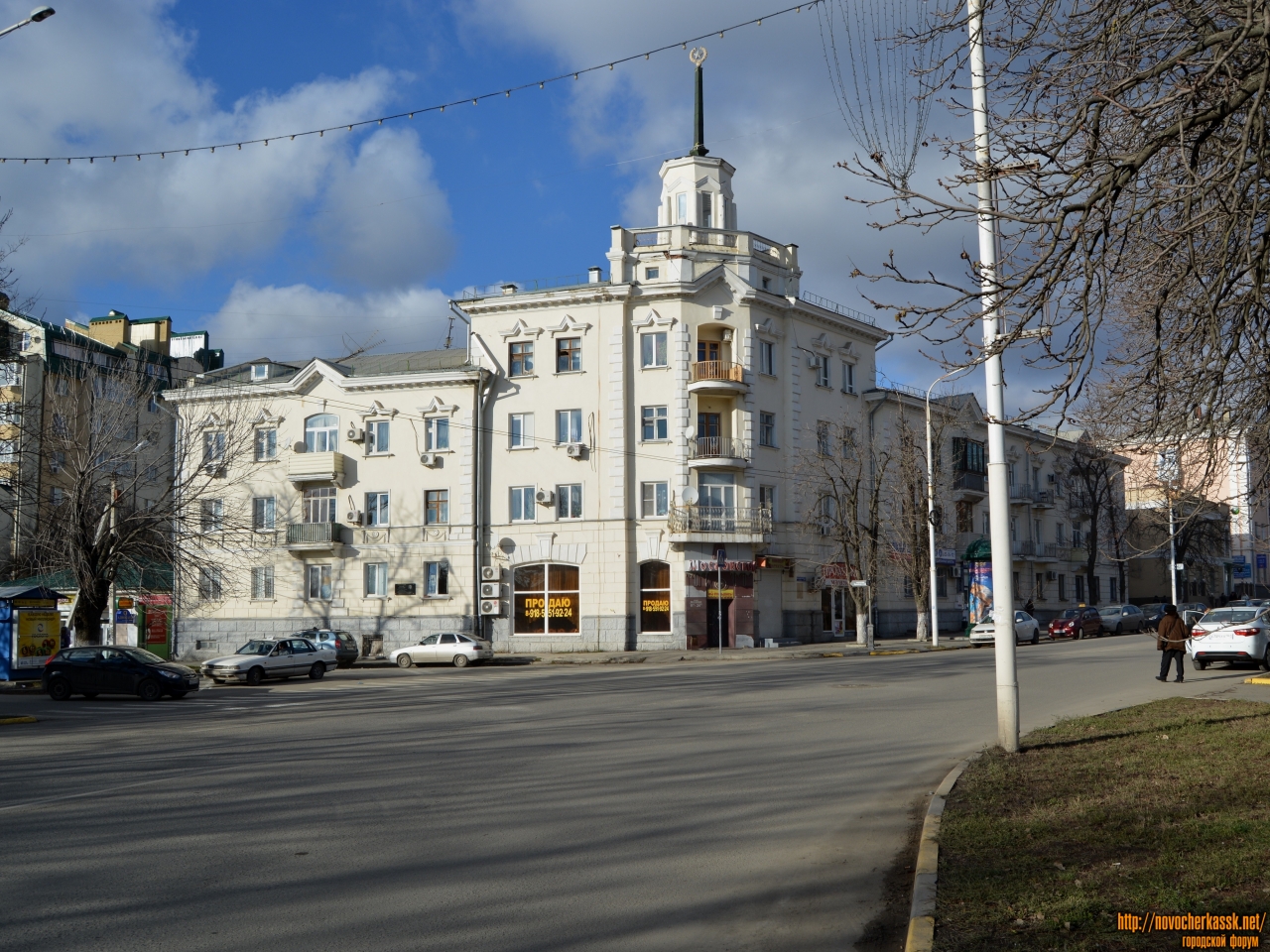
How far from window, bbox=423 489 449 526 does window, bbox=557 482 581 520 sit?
524 cm

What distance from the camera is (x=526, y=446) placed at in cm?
4638

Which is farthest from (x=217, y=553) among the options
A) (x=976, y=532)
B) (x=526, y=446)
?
(x=976, y=532)

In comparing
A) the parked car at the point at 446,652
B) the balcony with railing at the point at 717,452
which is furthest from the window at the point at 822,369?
the parked car at the point at 446,652

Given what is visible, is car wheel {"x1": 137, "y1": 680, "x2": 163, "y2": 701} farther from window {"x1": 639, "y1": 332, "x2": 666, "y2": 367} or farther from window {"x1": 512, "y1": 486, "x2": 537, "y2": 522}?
window {"x1": 639, "y1": 332, "x2": 666, "y2": 367}

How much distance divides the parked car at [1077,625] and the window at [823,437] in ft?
47.5

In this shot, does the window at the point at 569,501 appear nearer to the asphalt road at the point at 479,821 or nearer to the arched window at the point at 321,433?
the arched window at the point at 321,433

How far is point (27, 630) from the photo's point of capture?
100 ft

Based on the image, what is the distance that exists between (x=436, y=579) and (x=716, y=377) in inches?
595

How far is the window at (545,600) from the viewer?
45.0 m

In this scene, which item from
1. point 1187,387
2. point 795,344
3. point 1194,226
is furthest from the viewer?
point 795,344

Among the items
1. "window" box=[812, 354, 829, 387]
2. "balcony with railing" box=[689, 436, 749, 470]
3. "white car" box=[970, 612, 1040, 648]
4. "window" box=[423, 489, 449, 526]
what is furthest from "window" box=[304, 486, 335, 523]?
"white car" box=[970, 612, 1040, 648]

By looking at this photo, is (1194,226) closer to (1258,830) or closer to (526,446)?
(1258,830)

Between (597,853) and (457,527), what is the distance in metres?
39.0

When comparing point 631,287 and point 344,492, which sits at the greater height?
point 631,287
